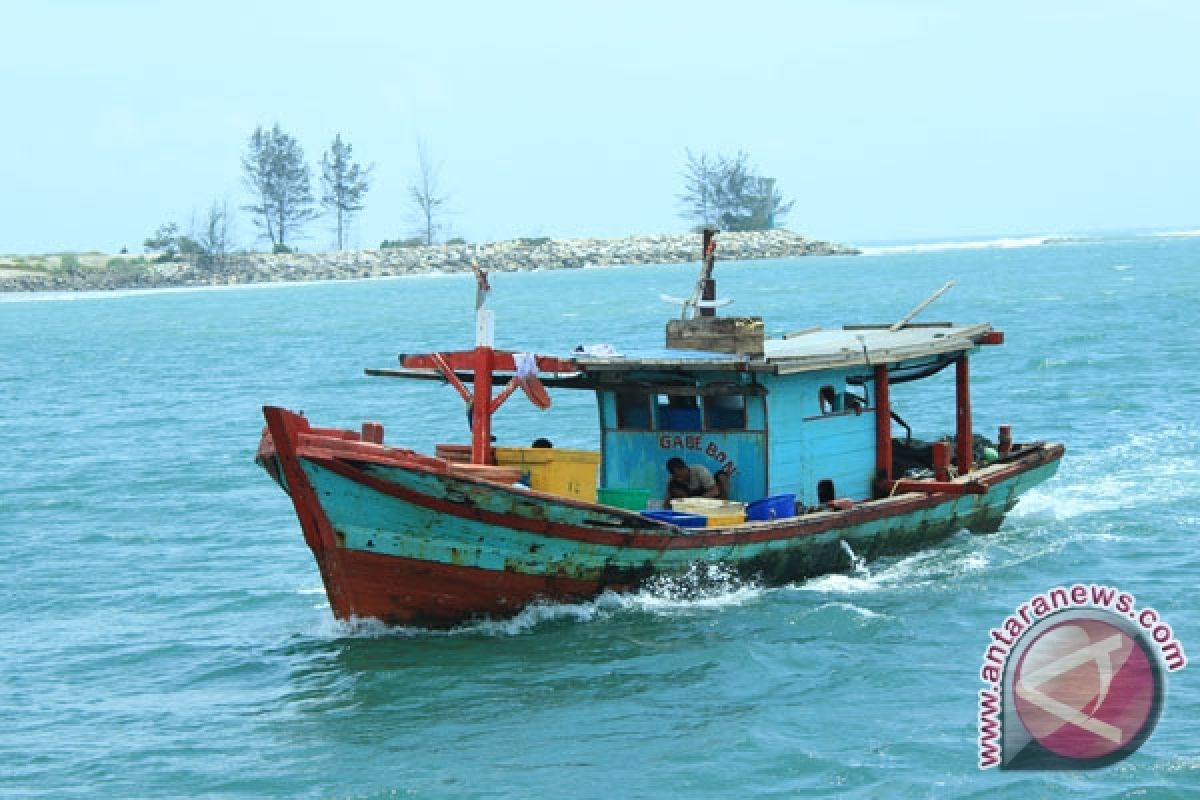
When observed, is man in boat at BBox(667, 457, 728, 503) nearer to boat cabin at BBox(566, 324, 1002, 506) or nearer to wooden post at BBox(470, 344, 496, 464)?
boat cabin at BBox(566, 324, 1002, 506)

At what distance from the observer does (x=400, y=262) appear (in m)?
146

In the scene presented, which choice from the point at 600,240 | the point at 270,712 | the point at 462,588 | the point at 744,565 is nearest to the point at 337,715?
the point at 270,712

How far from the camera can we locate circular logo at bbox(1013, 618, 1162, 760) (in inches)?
516

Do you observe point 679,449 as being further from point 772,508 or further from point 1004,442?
point 1004,442

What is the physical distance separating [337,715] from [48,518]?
12.6 m

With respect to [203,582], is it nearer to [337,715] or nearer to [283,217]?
[337,715]

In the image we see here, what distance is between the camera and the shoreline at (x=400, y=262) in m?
132

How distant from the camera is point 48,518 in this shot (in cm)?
2600

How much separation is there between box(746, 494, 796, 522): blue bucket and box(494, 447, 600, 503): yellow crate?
1.63m

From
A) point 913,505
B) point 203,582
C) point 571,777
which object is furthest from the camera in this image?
point 203,582

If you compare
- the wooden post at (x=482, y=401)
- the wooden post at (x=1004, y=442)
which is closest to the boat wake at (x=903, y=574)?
the wooden post at (x=1004, y=442)

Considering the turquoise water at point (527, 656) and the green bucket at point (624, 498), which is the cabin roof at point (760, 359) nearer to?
the green bucket at point (624, 498)

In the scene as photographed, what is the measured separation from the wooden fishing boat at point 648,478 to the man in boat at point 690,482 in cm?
20

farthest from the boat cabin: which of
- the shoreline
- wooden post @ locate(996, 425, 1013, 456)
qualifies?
the shoreline
